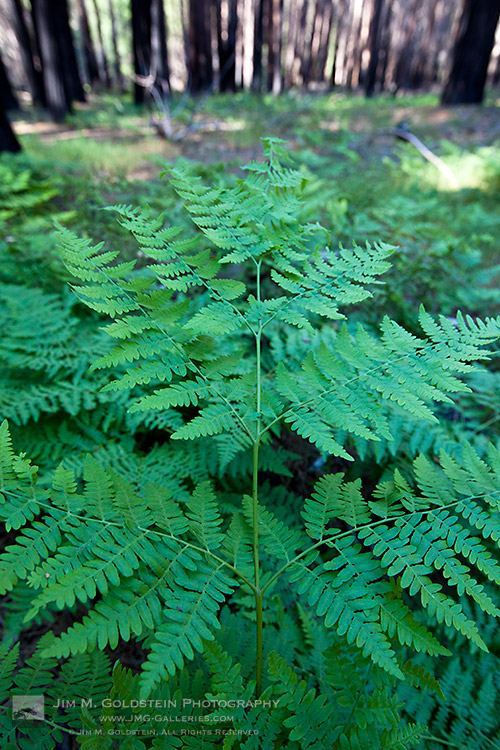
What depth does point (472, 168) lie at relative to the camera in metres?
6.71

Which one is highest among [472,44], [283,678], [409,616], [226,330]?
[472,44]

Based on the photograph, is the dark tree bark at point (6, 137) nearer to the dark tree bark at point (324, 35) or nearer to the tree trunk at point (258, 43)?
the tree trunk at point (258, 43)

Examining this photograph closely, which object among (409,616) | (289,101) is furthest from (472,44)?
(409,616)

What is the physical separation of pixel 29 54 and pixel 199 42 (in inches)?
265

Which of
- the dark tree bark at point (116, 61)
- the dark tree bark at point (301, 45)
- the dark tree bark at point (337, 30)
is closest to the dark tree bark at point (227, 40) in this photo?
the dark tree bark at point (301, 45)

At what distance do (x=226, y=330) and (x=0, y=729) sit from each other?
1259 millimetres

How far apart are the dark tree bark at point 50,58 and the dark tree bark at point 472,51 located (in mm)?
9366

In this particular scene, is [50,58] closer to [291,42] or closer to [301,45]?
[291,42]

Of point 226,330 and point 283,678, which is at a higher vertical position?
point 226,330

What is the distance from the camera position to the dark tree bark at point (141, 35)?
11953 millimetres

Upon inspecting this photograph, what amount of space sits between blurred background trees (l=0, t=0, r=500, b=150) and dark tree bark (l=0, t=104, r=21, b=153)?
3.74 meters

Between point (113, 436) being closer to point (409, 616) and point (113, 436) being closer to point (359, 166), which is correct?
point (409, 616)

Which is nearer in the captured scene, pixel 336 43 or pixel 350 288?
pixel 350 288

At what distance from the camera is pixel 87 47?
20.2 m
